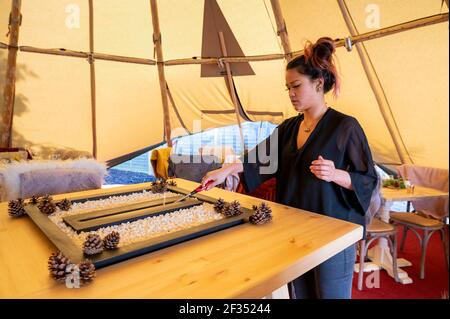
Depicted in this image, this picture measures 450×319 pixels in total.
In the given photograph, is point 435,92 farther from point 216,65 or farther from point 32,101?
point 32,101

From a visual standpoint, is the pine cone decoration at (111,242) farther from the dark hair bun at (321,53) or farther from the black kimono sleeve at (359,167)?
the dark hair bun at (321,53)

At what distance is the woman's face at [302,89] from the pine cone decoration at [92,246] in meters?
0.73

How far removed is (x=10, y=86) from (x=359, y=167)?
3.52 metres

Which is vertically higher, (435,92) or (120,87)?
(120,87)

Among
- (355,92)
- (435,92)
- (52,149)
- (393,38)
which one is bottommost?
(52,149)

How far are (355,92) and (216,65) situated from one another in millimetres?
1704

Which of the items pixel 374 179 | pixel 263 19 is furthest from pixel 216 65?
pixel 374 179

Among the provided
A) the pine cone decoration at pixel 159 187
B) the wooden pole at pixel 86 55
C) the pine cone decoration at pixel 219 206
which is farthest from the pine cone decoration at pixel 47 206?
the wooden pole at pixel 86 55

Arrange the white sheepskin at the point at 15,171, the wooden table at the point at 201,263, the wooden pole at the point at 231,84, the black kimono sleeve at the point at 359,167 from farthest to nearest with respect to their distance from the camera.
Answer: the wooden pole at the point at 231,84, the white sheepskin at the point at 15,171, the black kimono sleeve at the point at 359,167, the wooden table at the point at 201,263

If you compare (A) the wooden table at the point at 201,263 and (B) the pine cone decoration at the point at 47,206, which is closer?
(A) the wooden table at the point at 201,263

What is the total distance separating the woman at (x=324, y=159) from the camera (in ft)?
2.81

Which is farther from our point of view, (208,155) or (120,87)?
(120,87)

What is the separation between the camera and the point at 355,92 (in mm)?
2766

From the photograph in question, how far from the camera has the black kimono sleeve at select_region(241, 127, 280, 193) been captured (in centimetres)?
110
